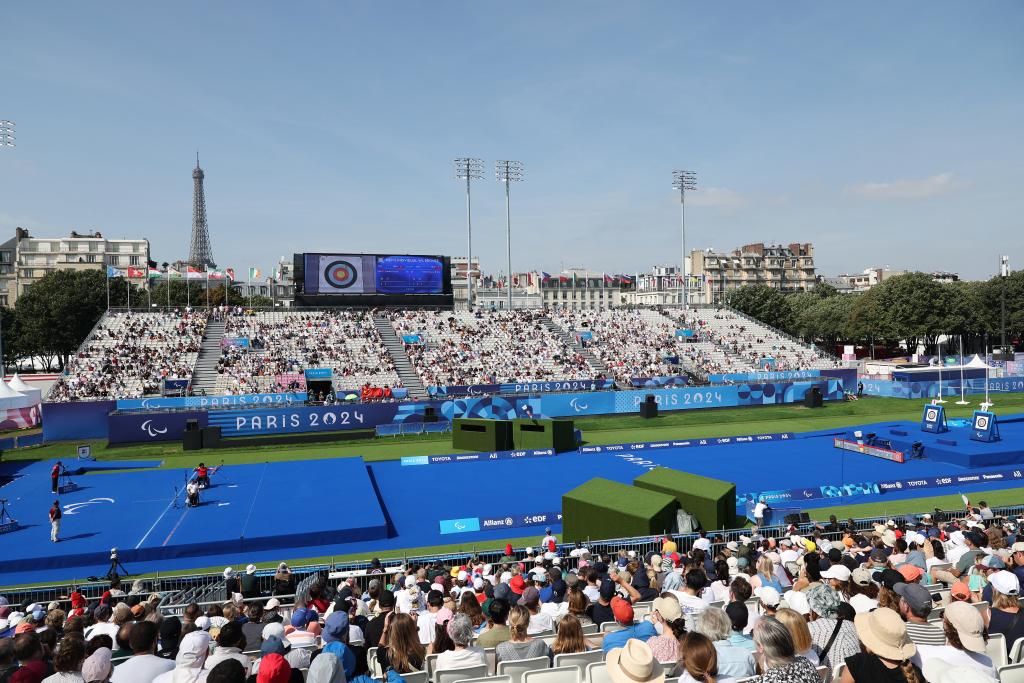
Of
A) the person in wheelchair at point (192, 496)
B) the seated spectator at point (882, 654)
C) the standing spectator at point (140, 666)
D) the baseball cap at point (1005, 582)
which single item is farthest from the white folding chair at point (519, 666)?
the person in wheelchair at point (192, 496)

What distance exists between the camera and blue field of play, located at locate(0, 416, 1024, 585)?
21.6 meters

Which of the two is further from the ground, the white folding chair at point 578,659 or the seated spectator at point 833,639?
the seated spectator at point 833,639

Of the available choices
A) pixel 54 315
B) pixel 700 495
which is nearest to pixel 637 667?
pixel 700 495

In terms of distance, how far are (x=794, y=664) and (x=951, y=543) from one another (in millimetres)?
12380

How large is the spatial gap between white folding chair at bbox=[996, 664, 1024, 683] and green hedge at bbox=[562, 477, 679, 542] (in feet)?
41.9

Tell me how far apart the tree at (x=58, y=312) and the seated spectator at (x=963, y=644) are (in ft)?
298

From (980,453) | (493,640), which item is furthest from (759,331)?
(493,640)

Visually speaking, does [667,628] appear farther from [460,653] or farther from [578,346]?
[578,346]

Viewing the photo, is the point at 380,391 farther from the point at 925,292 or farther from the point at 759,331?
the point at 925,292

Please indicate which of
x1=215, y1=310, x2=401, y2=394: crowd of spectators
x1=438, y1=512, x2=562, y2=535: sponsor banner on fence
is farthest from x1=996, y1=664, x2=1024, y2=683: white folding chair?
x1=215, y1=310, x2=401, y2=394: crowd of spectators

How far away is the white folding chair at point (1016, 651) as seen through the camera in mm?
7055

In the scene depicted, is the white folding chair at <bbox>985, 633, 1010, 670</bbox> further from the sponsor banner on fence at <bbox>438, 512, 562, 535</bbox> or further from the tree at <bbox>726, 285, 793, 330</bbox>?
the tree at <bbox>726, 285, 793, 330</bbox>

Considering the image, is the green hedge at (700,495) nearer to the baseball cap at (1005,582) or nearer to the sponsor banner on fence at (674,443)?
the baseball cap at (1005,582)

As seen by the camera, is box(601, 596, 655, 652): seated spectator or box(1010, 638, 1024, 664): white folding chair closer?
box(1010, 638, 1024, 664): white folding chair
